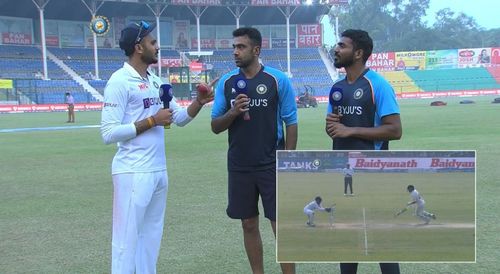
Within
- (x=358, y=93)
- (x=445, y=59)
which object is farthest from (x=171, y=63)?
(x=358, y=93)

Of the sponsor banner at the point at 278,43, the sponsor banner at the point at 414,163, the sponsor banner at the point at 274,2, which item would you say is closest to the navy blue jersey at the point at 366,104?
the sponsor banner at the point at 414,163

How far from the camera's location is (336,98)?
3539 millimetres

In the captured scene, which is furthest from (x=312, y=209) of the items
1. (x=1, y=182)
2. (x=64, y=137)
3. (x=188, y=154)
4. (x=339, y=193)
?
(x=64, y=137)

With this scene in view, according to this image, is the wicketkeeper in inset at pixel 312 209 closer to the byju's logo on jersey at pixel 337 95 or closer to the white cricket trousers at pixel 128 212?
the byju's logo on jersey at pixel 337 95

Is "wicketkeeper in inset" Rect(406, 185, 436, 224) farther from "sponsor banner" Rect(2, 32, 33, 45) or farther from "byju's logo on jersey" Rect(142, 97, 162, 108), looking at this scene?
"sponsor banner" Rect(2, 32, 33, 45)

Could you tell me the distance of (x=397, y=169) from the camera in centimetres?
321

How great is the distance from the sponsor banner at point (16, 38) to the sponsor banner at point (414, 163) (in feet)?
181

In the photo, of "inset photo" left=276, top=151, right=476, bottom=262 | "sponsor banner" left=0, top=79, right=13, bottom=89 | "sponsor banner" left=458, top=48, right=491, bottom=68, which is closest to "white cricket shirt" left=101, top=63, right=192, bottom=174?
"inset photo" left=276, top=151, right=476, bottom=262

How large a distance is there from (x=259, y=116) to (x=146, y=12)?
5766cm

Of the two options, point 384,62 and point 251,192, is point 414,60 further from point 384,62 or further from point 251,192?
point 251,192

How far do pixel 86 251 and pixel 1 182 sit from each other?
4.96m

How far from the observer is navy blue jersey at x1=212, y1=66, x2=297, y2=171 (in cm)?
402

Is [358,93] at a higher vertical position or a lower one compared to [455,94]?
higher

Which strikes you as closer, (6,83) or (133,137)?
(133,137)
